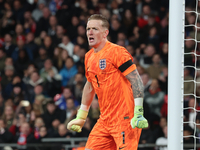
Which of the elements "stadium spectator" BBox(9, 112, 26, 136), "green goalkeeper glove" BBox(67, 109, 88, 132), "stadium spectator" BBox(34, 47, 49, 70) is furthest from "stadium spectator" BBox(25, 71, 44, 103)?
"green goalkeeper glove" BBox(67, 109, 88, 132)

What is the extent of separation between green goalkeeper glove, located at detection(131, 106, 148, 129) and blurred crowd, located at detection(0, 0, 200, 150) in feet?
A: 10.4

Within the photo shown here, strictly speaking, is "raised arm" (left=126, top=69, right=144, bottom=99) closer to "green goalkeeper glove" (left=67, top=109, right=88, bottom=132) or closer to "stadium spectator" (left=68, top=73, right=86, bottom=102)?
"green goalkeeper glove" (left=67, top=109, right=88, bottom=132)

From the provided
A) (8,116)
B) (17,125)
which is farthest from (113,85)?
(8,116)

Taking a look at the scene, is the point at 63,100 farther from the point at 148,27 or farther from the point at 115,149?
the point at 115,149

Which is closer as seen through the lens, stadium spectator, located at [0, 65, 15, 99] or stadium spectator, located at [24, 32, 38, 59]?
stadium spectator, located at [0, 65, 15, 99]

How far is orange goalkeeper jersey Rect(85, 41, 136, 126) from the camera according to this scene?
155 inches

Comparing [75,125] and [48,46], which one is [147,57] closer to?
[48,46]

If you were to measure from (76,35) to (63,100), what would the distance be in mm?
2060

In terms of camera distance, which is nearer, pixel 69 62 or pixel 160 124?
pixel 160 124

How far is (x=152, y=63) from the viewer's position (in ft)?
26.6

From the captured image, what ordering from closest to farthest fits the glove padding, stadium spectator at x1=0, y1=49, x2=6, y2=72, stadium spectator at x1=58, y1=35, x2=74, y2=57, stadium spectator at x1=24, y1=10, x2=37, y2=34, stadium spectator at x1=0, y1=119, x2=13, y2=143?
1. the glove padding
2. stadium spectator at x1=0, y1=119, x2=13, y2=143
3. stadium spectator at x1=58, y1=35, x2=74, y2=57
4. stadium spectator at x1=0, y1=49, x2=6, y2=72
5. stadium spectator at x1=24, y1=10, x2=37, y2=34

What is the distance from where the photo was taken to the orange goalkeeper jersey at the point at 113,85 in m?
3.94

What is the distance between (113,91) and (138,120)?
510mm

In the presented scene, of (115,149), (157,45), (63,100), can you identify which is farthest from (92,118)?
(115,149)
